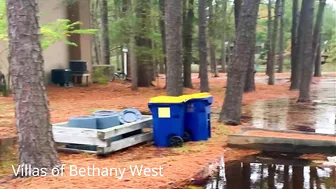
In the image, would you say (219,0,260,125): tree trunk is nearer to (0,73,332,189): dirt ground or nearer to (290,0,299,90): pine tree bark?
(0,73,332,189): dirt ground

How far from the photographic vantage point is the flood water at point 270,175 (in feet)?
18.7

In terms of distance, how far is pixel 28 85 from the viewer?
17.9ft

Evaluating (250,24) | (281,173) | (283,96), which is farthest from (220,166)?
(283,96)

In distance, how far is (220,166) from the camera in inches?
268

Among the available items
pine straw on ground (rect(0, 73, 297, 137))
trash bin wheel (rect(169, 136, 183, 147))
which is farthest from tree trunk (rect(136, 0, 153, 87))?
trash bin wheel (rect(169, 136, 183, 147))

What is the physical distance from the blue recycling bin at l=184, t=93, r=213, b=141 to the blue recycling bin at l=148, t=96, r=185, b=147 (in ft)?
0.90

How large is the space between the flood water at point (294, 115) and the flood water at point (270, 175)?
336cm

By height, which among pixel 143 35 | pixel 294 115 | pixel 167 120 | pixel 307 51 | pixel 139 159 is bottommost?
pixel 294 115

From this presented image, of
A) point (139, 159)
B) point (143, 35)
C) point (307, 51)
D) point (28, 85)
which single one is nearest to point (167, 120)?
point (139, 159)

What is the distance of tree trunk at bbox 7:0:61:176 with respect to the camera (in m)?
5.39

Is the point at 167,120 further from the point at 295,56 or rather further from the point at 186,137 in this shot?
the point at 295,56

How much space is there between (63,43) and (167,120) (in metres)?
13.5

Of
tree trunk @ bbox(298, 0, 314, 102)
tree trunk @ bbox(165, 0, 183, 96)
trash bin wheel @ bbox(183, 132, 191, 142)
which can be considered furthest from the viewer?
tree trunk @ bbox(298, 0, 314, 102)

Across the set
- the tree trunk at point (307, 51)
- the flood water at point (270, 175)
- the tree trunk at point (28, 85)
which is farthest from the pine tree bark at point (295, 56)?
the tree trunk at point (28, 85)
